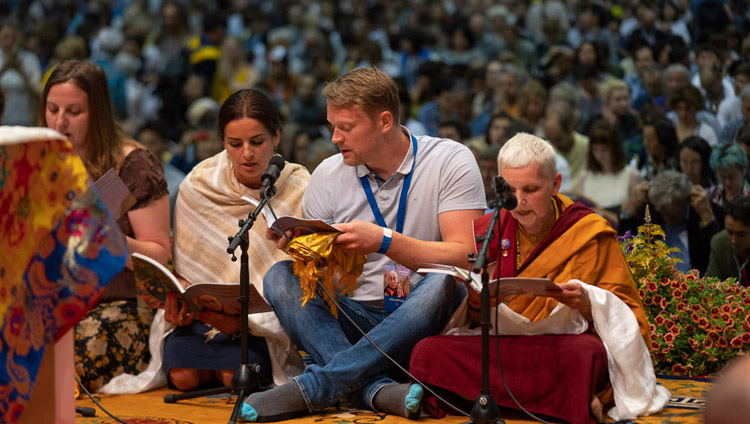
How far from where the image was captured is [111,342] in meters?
5.17

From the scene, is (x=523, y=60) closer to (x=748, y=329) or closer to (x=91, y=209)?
(x=748, y=329)

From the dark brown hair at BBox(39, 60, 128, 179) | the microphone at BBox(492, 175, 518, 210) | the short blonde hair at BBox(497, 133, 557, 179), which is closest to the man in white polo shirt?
the short blonde hair at BBox(497, 133, 557, 179)

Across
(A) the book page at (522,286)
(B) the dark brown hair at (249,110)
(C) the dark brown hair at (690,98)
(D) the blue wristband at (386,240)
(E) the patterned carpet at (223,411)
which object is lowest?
(E) the patterned carpet at (223,411)

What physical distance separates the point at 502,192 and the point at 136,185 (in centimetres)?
218

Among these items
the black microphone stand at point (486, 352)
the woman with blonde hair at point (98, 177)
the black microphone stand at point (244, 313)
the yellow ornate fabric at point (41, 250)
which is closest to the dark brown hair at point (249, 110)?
the woman with blonde hair at point (98, 177)

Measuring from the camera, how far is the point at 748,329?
17.0ft

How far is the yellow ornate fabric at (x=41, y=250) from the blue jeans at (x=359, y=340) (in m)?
1.70

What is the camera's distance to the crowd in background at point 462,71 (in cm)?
788

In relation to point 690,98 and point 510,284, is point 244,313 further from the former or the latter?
point 690,98

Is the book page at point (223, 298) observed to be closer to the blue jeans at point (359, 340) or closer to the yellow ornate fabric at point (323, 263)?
the blue jeans at point (359, 340)

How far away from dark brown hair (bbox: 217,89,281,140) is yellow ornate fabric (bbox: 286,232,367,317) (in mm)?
867

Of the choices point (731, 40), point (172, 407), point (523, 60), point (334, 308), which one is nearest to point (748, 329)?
point (334, 308)

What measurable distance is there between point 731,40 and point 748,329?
5484mm

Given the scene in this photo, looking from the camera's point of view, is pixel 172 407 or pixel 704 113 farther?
pixel 704 113
